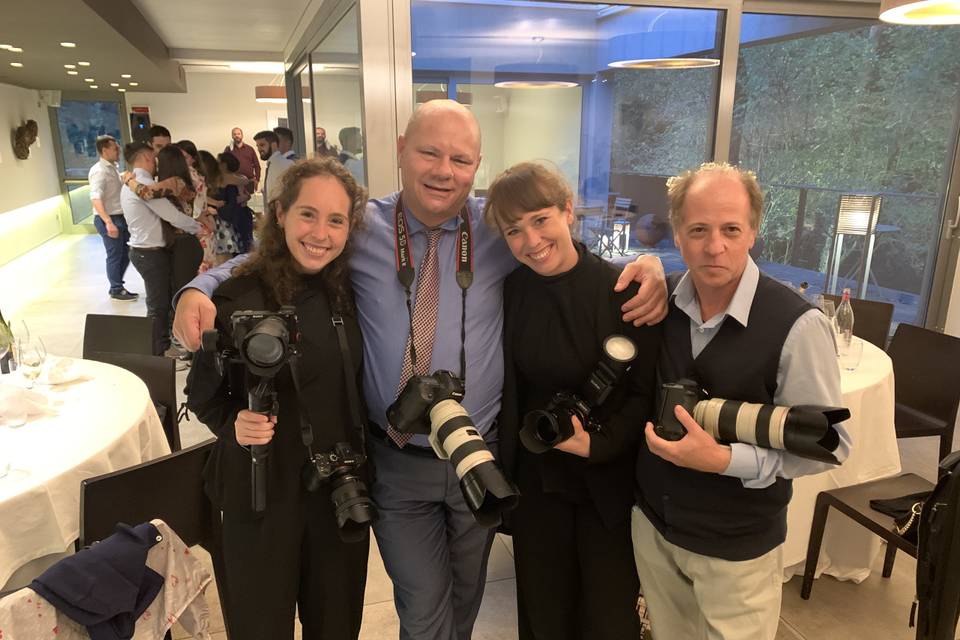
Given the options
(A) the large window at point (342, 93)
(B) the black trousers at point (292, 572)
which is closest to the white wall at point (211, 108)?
(A) the large window at point (342, 93)

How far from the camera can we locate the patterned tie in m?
1.50

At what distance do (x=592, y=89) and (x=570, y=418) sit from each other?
3.05m

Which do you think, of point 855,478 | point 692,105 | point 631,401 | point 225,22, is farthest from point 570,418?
point 225,22

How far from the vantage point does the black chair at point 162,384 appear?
8.45ft

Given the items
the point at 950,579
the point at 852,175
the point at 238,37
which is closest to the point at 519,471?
the point at 950,579

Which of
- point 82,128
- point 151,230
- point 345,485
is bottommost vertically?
point 345,485

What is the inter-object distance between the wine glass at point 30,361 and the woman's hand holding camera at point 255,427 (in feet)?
4.85

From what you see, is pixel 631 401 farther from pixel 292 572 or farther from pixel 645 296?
pixel 292 572

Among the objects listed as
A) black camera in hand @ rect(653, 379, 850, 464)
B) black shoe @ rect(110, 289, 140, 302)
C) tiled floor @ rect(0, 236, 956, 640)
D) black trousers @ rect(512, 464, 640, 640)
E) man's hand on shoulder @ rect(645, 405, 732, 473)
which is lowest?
tiled floor @ rect(0, 236, 956, 640)

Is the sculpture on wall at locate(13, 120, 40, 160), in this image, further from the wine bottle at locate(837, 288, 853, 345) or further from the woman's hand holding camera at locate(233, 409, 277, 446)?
the wine bottle at locate(837, 288, 853, 345)

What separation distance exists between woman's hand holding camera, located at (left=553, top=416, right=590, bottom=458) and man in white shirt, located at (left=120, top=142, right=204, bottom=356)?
4207 millimetres

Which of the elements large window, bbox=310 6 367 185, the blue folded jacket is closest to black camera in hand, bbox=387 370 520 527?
the blue folded jacket

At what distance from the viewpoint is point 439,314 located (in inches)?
59.2

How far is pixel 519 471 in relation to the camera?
5.14 feet
